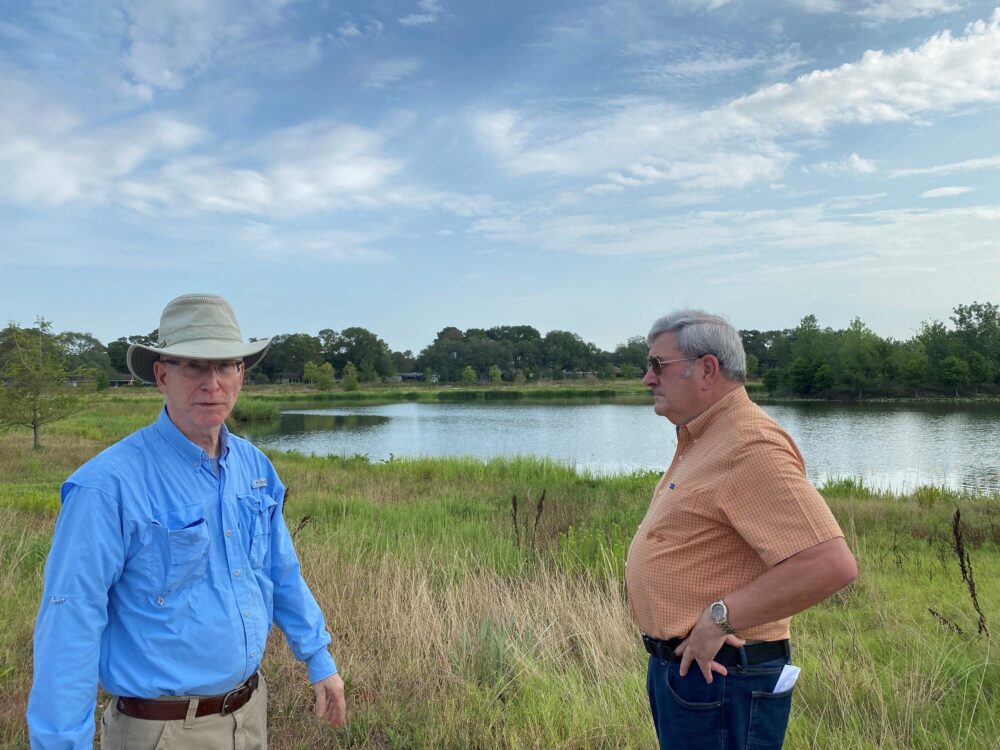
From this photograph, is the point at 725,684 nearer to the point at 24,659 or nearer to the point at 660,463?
the point at 24,659

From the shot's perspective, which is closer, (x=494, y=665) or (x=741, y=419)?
(x=741, y=419)

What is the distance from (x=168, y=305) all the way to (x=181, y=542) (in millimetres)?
704

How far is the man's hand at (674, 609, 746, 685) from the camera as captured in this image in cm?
185

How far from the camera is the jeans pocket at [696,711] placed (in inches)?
75.5

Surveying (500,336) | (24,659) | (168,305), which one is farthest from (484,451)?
(500,336)

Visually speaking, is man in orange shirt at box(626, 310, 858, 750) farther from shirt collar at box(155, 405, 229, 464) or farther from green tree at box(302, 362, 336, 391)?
green tree at box(302, 362, 336, 391)

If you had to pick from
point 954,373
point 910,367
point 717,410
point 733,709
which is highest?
point 910,367

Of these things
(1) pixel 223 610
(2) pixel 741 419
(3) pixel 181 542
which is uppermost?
(2) pixel 741 419

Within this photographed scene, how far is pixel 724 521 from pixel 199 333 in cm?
157

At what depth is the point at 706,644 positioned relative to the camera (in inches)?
73.0

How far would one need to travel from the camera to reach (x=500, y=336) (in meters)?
137

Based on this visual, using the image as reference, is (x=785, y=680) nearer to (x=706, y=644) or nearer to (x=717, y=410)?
(x=706, y=644)

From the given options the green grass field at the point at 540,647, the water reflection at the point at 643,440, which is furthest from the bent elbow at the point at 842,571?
the water reflection at the point at 643,440

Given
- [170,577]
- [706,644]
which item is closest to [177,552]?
[170,577]
